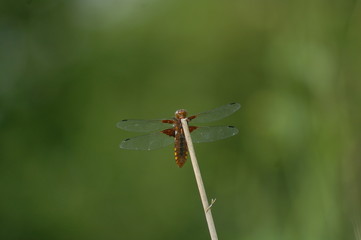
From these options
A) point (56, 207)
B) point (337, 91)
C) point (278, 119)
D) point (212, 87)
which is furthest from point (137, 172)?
point (337, 91)

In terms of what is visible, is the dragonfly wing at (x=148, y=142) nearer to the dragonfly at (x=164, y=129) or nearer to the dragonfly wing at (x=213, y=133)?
the dragonfly at (x=164, y=129)

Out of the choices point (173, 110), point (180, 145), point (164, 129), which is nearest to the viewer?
point (180, 145)

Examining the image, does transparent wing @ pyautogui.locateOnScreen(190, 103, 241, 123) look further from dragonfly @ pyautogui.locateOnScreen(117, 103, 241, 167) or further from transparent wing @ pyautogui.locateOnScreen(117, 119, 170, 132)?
transparent wing @ pyautogui.locateOnScreen(117, 119, 170, 132)

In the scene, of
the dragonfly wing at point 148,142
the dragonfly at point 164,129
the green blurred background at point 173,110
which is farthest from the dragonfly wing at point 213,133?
the green blurred background at point 173,110

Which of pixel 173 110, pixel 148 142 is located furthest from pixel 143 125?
pixel 173 110

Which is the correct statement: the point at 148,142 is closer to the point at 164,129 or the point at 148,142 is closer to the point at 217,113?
the point at 164,129

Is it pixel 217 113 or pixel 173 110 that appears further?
pixel 173 110

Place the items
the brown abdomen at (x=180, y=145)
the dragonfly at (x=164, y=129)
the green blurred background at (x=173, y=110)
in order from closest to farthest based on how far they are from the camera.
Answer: the brown abdomen at (x=180, y=145) → the dragonfly at (x=164, y=129) → the green blurred background at (x=173, y=110)

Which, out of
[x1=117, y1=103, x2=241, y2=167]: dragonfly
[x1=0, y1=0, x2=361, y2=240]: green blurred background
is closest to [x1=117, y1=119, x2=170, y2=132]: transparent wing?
[x1=117, y1=103, x2=241, y2=167]: dragonfly
